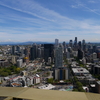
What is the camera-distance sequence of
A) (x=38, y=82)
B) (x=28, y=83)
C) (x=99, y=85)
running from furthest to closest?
(x=38, y=82) → (x=28, y=83) → (x=99, y=85)

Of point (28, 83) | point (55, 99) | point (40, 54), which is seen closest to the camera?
point (55, 99)

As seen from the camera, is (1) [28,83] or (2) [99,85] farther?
(1) [28,83]

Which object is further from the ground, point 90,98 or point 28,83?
point 90,98

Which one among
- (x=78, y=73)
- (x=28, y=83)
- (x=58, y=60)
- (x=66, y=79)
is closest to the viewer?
(x=28, y=83)

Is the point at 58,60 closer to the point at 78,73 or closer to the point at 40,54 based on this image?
the point at 78,73

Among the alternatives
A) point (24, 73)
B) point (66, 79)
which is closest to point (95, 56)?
point (66, 79)

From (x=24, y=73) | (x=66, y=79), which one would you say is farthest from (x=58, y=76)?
(x=24, y=73)

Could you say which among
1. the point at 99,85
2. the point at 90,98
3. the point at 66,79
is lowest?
the point at 66,79

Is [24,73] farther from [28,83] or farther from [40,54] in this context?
[40,54]

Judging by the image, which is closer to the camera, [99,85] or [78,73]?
[99,85]
